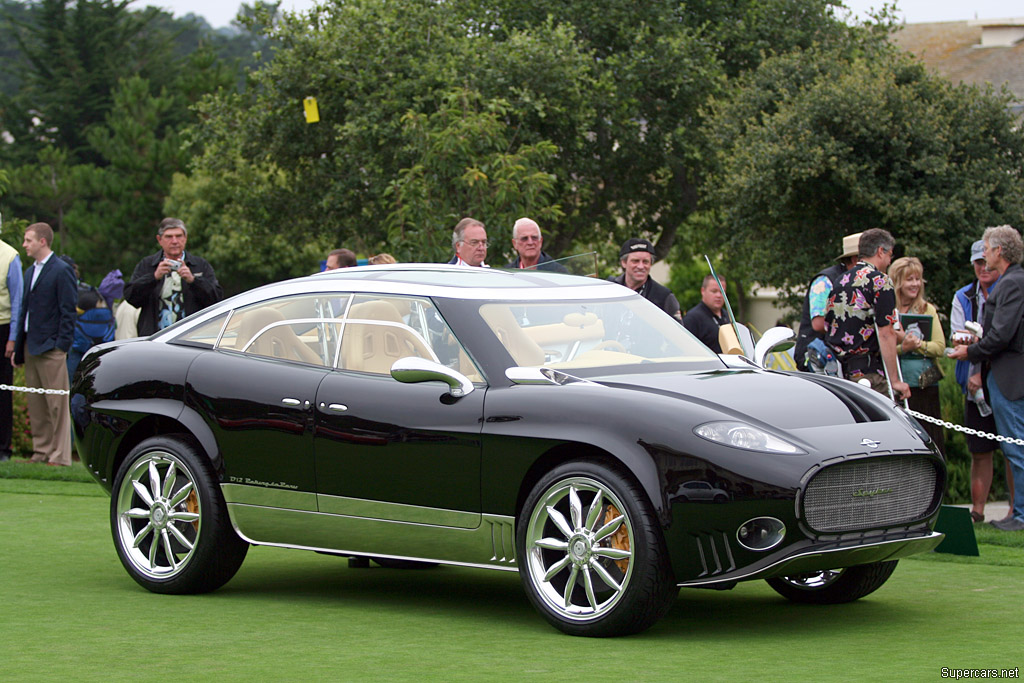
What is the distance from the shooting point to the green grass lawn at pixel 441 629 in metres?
5.80

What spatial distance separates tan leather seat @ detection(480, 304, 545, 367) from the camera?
714cm

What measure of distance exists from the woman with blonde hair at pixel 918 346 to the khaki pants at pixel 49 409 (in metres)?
7.61

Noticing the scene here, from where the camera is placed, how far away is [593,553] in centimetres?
650

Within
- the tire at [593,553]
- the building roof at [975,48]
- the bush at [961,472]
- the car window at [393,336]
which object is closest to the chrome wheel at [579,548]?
the tire at [593,553]

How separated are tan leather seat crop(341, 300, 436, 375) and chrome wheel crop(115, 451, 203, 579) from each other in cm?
114

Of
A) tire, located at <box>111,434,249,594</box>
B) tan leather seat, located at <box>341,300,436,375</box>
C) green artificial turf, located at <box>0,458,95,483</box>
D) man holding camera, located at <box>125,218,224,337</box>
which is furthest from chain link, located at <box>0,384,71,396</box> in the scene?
tan leather seat, located at <box>341,300,436,375</box>

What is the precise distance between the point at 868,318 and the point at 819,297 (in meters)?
0.75

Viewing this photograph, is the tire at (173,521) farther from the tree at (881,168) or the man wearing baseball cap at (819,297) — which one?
the tree at (881,168)

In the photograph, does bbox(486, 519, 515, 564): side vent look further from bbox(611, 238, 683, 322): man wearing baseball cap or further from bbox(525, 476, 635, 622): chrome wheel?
bbox(611, 238, 683, 322): man wearing baseball cap

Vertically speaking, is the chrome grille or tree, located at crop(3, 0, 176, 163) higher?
tree, located at crop(3, 0, 176, 163)

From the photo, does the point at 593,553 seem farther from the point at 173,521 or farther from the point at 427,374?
Result: the point at 173,521

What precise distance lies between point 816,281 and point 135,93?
2197 inches

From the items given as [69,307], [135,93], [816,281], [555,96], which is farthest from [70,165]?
[816,281]

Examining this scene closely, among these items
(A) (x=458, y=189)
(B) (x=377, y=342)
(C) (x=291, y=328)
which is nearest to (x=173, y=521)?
(C) (x=291, y=328)
